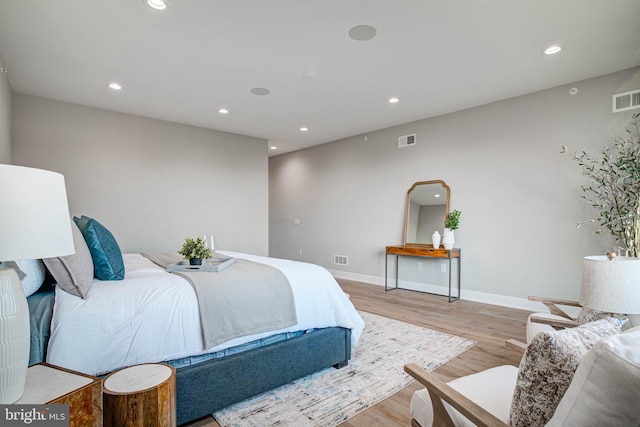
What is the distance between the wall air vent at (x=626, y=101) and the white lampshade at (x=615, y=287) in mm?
2808

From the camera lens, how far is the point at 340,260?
21.3 ft

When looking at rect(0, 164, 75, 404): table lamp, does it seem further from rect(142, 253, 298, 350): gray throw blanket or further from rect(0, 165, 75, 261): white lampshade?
rect(142, 253, 298, 350): gray throw blanket

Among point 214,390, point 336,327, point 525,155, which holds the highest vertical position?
point 525,155

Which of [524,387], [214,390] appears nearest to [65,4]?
[214,390]

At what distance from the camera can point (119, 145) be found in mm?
4648

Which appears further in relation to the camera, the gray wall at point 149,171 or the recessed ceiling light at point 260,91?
the gray wall at point 149,171

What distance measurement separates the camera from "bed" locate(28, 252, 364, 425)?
1.53 metres

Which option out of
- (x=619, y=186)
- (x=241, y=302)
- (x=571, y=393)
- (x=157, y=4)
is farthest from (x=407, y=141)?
(x=571, y=393)

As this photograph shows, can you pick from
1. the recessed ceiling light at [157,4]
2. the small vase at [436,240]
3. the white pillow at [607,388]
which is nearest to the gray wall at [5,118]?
the recessed ceiling light at [157,4]

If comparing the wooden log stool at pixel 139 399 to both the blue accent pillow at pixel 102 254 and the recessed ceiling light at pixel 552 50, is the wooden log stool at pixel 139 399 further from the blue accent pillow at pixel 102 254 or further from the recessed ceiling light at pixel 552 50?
the recessed ceiling light at pixel 552 50

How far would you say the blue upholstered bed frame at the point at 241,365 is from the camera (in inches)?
61.5

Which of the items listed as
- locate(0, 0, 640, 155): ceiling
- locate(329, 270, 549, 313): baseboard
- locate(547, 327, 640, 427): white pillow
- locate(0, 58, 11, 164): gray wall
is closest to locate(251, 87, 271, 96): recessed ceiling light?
locate(0, 0, 640, 155): ceiling

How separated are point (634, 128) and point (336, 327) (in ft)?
12.3

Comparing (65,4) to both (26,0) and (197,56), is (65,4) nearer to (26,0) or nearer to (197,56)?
(26,0)
